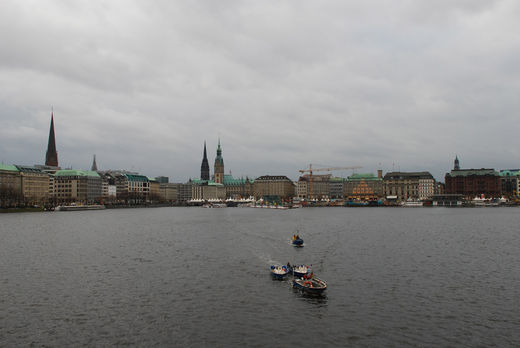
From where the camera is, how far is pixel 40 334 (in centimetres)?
2859

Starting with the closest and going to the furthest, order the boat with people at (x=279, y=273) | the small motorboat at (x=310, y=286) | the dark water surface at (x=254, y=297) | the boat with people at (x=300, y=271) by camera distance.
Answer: the dark water surface at (x=254, y=297)
the small motorboat at (x=310, y=286)
the boat with people at (x=300, y=271)
the boat with people at (x=279, y=273)

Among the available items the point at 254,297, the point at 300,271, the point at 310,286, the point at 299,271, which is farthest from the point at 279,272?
the point at 254,297

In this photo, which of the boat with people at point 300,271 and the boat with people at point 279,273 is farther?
the boat with people at point 279,273

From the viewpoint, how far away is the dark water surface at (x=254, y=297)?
92.8 feet

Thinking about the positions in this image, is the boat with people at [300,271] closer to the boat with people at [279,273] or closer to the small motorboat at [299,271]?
the small motorboat at [299,271]

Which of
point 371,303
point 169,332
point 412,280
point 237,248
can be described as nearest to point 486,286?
point 412,280

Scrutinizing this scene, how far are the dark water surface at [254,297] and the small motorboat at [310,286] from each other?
0.83m

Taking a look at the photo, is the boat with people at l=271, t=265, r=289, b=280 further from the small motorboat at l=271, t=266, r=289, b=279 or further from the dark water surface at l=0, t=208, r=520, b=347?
the dark water surface at l=0, t=208, r=520, b=347

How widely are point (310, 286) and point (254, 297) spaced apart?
16.7 ft

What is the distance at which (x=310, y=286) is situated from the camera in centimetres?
3775

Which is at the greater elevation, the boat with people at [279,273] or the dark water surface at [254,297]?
→ the boat with people at [279,273]

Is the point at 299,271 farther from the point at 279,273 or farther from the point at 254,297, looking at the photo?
the point at 254,297

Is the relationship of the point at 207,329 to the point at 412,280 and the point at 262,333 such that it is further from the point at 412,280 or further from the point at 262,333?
the point at 412,280

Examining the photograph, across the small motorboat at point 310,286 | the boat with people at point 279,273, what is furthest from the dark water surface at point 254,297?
the boat with people at point 279,273
